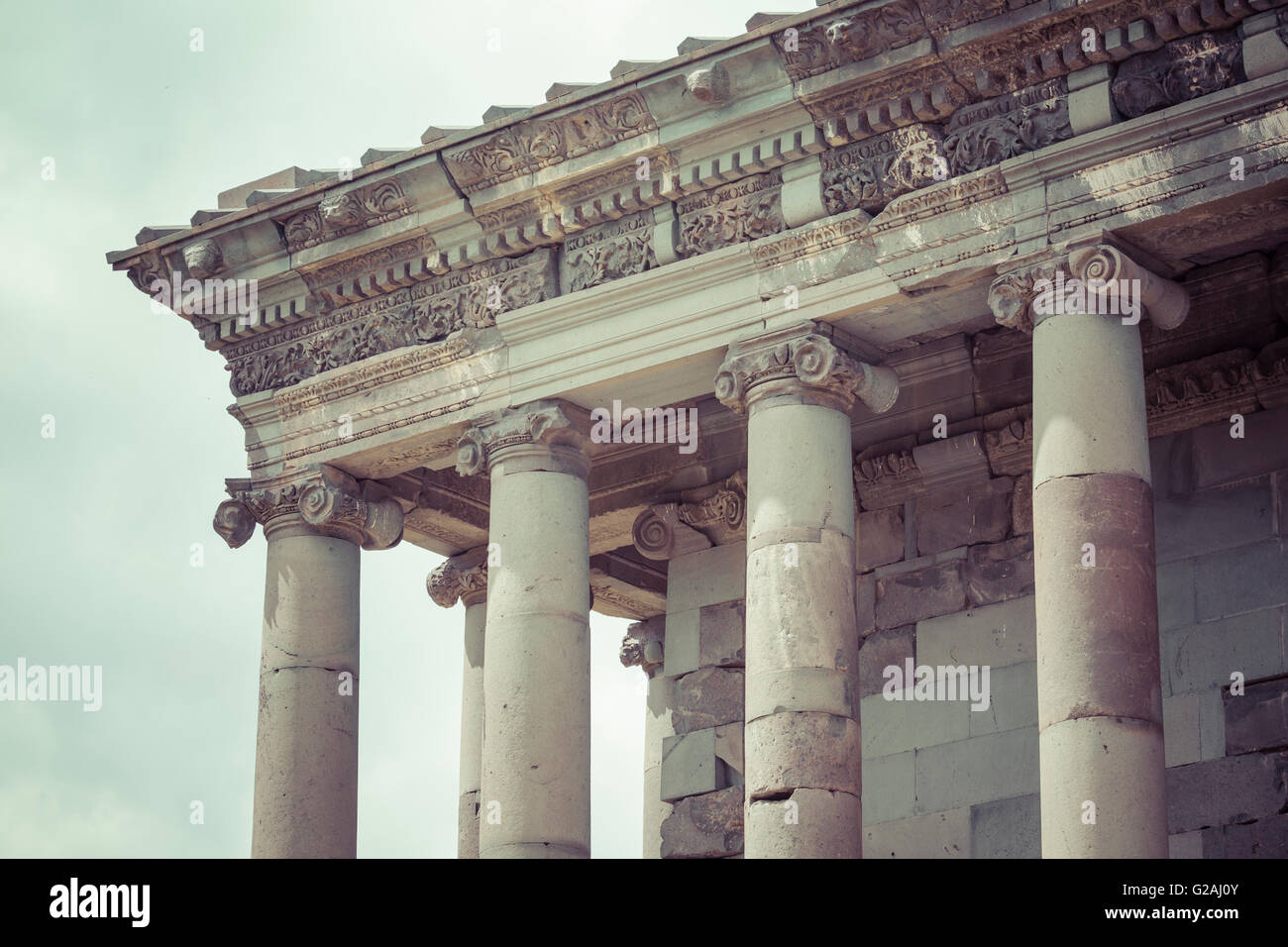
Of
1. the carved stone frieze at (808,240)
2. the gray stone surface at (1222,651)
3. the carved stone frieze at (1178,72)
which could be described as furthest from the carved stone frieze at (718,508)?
the carved stone frieze at (1178,72)

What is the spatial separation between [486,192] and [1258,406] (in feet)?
25.3

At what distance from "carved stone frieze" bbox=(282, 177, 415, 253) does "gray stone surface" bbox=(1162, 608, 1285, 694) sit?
8.63 metres

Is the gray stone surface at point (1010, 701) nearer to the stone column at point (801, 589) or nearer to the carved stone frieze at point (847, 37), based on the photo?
the stone column at point (801, 589)

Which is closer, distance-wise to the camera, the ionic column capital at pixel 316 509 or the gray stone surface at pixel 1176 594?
the gray stone surface at pixel 1176 594

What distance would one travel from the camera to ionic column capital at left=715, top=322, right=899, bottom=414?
79.4 feet

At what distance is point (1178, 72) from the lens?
2280cm

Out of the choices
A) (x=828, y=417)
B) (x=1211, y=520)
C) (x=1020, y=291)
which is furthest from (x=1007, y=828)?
(x=1020, y=291)

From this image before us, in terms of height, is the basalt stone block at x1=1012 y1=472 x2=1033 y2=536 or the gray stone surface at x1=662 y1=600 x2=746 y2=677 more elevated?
the basalt stone block at x1=1012 y1=472 x2=1033 y2=536

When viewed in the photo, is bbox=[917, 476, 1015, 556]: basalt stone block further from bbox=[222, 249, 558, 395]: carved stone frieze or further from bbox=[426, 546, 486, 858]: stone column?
bbox=[426, 546, 486, 858]: stone column

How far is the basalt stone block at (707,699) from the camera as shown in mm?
28109

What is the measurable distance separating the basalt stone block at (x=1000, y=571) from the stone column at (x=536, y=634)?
3.99m

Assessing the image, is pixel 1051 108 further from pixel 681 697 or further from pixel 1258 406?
pixel 681 697

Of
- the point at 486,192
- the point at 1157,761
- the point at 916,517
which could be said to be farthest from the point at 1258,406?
the point at 486,192

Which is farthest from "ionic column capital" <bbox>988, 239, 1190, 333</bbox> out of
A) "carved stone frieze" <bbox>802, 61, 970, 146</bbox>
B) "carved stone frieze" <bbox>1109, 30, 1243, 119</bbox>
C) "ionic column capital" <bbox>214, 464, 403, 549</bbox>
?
"ionic column capital" <bbox>214, 464, 403, 549</bbox>
